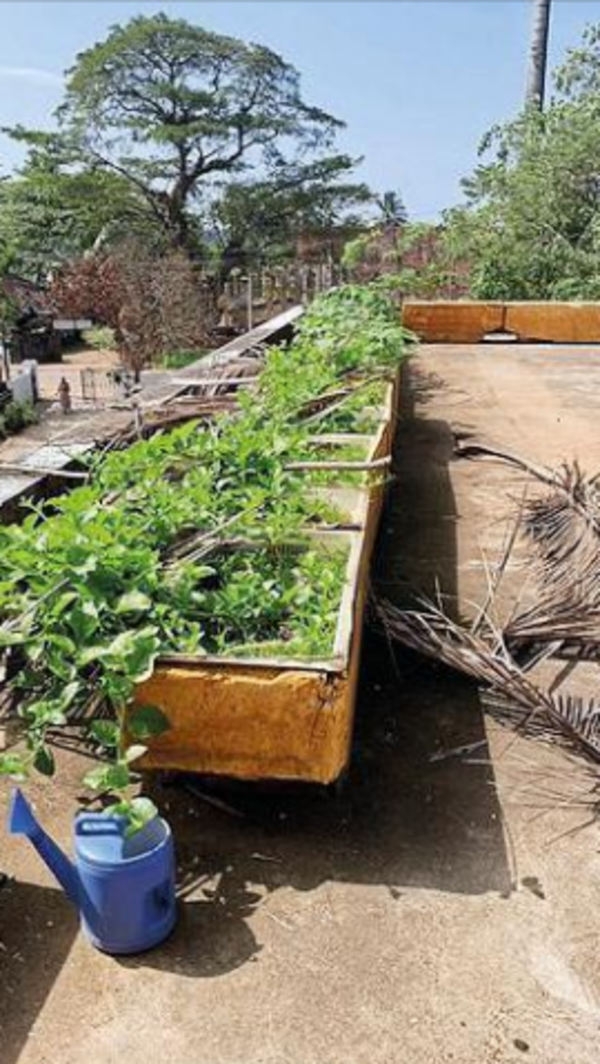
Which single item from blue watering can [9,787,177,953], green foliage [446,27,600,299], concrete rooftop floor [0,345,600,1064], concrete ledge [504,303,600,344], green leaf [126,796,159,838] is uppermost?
green foliage [446,27,600,299]

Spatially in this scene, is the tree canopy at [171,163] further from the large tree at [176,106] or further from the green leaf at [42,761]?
the green leaf at [42,761]

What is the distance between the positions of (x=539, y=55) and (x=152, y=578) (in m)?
20.9

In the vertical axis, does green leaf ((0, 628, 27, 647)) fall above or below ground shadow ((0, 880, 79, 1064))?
above

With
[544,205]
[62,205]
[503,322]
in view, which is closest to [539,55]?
[544,205]

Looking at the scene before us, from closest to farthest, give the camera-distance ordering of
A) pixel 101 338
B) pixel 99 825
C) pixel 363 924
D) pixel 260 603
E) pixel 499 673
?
pixel 99 825
pixel 363 924
pixel 260 603
pixel 499 673
pixel 101 338

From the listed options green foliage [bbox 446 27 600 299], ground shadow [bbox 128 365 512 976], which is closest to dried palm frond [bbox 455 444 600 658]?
ground shadow [bbox 128 365 512 976]

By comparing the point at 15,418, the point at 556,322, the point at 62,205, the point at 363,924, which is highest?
the point at 62,205

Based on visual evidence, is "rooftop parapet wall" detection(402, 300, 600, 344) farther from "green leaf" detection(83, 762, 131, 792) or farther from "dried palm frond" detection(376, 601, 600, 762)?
"green leaf" detection(83, 762, 131, 792)

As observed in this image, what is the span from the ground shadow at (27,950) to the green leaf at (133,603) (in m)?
0.85

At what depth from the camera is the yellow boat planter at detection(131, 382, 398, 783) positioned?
2510 mm

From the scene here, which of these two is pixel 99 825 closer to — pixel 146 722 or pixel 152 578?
pixel 146 722

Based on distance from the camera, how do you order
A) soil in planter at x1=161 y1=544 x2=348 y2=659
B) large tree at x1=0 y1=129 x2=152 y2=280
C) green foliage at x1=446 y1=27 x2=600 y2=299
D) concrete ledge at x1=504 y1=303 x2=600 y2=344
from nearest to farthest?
1. soil in planter at x1=161 y1=544 x2=348 y2=659
2. concrete ledge at x1=504 y1=303 x2=600 y2=344
3. green foliage at x1=446 y1=27 x2=600 y2=299
4. large tree at x1=0 y1=129 x2=152 y2=280

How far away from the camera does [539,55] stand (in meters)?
19.5

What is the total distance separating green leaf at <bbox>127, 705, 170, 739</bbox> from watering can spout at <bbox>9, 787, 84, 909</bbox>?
379 mm
